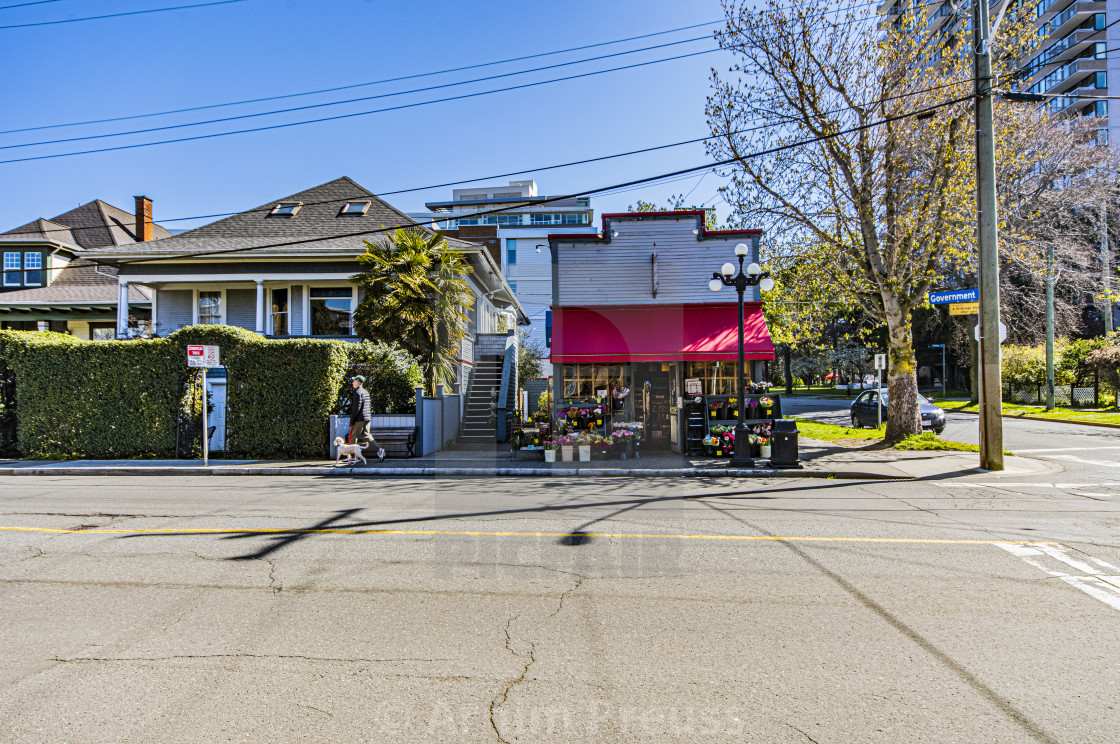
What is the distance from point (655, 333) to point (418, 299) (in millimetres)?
6647

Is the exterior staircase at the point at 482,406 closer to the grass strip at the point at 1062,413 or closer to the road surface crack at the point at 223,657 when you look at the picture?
the road surface crack at the point at 223,657

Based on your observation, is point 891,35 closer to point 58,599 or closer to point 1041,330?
point 58,599

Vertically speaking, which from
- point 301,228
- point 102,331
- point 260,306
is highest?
point 301,228

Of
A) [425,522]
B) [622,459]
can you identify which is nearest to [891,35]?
[622,459]

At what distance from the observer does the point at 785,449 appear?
44.3ft

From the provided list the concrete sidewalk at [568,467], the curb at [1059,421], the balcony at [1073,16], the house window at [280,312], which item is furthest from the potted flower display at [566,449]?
the balcony at [1073,16]

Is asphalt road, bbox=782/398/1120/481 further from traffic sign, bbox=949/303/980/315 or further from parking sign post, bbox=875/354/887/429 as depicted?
traffic sign, bbox=949/303/980/315

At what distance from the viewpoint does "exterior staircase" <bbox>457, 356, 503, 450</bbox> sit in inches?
756

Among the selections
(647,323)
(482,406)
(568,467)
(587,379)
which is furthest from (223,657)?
(482,406)

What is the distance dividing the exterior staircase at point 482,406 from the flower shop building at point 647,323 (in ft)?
10.7

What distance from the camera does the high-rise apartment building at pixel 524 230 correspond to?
41531 mm

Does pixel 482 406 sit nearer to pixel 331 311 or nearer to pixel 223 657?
pixel 331 311

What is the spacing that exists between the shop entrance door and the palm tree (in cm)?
557

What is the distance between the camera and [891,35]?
15.6 m
